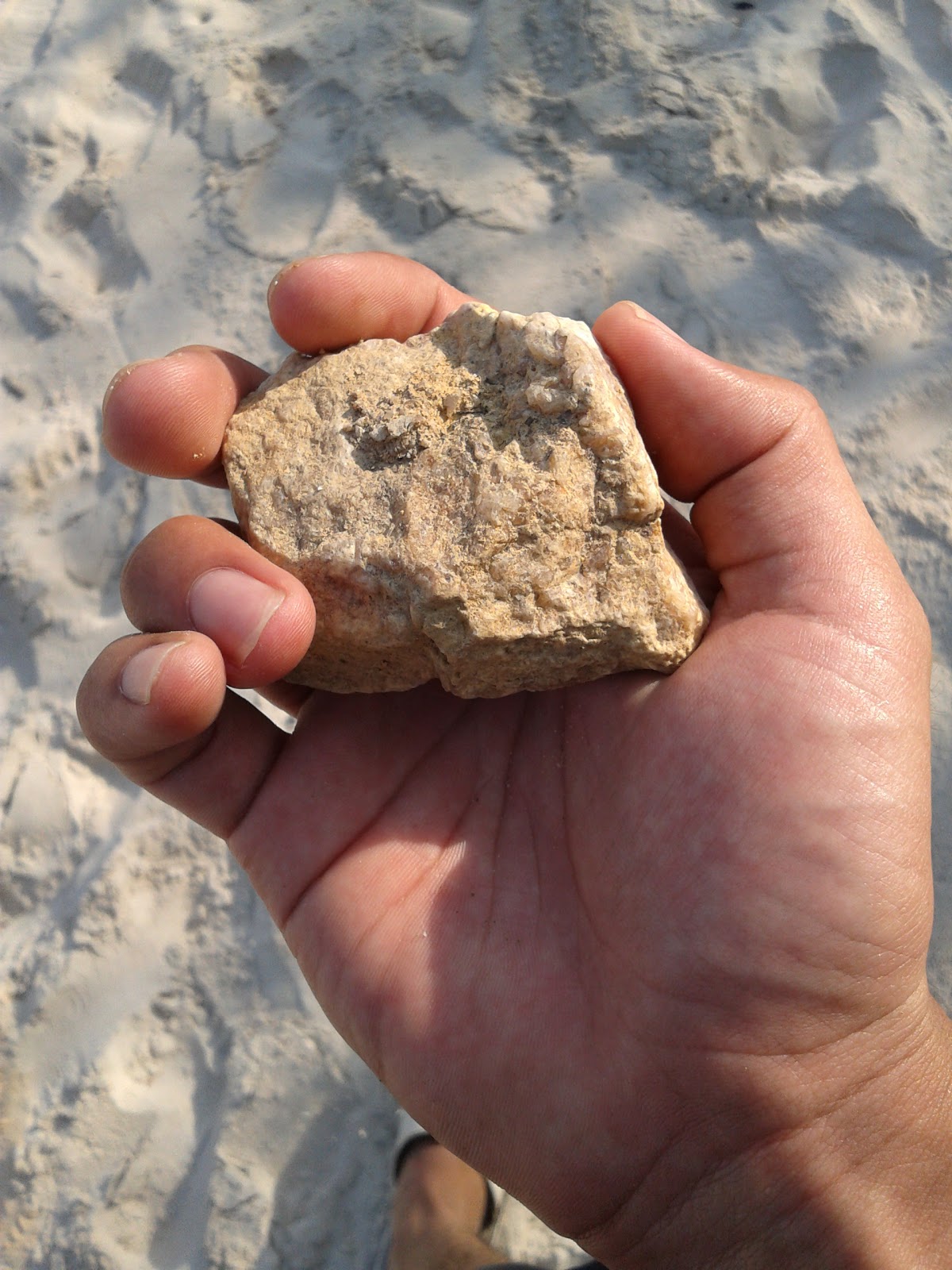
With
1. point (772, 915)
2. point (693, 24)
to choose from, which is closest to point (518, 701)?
point (772, 915)

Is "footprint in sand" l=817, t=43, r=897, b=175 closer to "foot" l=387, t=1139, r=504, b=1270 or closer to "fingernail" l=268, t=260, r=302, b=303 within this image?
"fingernail" l=268, t=260, r=302, b=303

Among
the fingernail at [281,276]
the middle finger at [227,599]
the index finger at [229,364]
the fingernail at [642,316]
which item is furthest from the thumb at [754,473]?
the middle finger at [227,599]

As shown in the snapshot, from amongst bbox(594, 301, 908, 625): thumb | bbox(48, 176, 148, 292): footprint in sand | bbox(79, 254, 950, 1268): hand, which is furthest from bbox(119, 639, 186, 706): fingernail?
bbox(48, 176, 148, 292): footprint in sand

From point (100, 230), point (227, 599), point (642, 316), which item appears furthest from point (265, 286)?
point (227, 599)

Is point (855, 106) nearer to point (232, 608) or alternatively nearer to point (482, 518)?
point (482, 518)

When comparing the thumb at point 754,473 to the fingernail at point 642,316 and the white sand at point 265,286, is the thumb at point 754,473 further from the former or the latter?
the white sand at point 265,286

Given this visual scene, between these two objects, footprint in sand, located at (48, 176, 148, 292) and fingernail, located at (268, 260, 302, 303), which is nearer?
fingernail, located at (268, 260, 302, 303)
